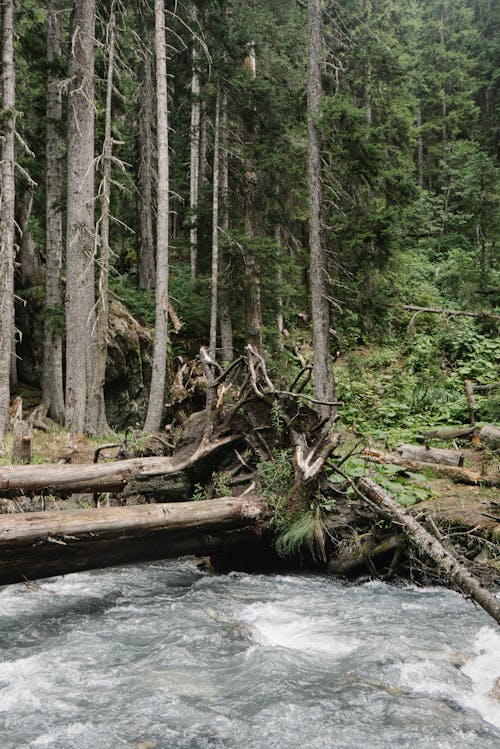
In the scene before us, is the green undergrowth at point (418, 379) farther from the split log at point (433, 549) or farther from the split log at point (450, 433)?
the split log at point (433, 549)

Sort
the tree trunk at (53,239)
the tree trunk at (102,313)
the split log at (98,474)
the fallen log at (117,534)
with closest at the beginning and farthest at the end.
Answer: the fallen log at (117,534)
the split log at (98,474)
the tree trunk at (102,313)
the tree trunk at (53,239)

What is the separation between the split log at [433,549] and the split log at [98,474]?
2.23 meters

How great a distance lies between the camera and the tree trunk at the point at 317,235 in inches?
499

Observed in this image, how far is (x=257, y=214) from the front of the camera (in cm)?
1845

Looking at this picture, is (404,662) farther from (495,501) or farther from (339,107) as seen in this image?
(339,107)

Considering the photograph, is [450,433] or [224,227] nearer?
[450,433]

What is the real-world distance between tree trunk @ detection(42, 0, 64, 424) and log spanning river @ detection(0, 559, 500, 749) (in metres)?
10.0

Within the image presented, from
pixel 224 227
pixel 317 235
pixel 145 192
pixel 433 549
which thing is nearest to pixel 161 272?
pixel 317 235

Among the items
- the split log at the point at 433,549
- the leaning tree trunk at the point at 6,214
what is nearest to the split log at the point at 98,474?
the split log at the point at 433,549

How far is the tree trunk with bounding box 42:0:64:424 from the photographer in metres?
16.1

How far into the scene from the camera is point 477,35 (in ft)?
141

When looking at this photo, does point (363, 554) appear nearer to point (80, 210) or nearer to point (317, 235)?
point (317, 235)

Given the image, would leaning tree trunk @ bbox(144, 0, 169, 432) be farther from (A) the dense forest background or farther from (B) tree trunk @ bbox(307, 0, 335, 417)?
(B) tree trunk @ bbox(307, 0, 335, 417)

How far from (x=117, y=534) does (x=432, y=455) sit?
21.0ft
